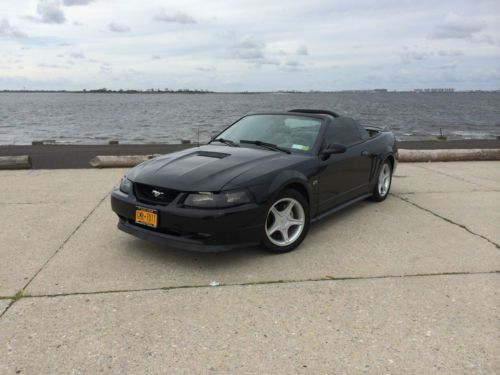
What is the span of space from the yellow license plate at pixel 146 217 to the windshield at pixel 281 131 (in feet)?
5.46

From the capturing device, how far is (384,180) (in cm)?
A: 650

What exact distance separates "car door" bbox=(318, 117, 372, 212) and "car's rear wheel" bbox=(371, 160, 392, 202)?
48 cm

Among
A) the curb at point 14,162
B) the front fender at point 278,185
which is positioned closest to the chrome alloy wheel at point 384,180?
the front fender at point 278,185

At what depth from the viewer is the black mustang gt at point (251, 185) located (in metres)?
3.79

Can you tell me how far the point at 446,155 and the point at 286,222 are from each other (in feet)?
24.4

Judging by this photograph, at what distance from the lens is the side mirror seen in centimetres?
477

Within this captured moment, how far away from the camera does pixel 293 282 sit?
363cm

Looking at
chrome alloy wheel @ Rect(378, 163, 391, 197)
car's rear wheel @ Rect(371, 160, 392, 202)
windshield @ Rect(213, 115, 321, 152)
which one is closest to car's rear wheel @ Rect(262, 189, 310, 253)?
windshield @ Rect(213, 115, 321, 152)

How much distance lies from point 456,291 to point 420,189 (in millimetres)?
4092

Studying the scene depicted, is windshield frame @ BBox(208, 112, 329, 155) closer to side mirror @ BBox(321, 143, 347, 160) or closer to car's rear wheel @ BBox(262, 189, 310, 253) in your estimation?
side mirror @ BBox(321, 143, 347, 160)

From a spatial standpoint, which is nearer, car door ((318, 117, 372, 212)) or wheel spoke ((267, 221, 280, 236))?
wheel spoke ((267, 221, 280, 236))

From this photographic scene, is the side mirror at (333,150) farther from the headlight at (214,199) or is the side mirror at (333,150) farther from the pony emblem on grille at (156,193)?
the pony emblem on grille at (156,193)

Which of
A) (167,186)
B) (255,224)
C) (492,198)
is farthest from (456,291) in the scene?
(492,198)

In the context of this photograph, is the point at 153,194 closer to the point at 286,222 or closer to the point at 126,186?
the point at 126,186
